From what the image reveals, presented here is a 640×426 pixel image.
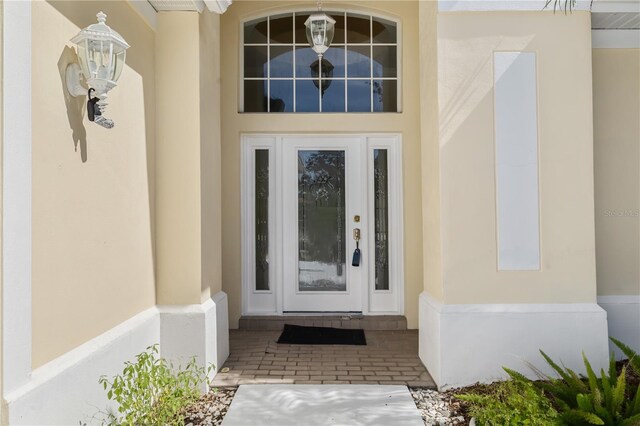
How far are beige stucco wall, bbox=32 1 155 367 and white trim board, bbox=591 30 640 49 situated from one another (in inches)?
169

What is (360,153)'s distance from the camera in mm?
5473

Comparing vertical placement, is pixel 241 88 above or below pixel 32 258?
above

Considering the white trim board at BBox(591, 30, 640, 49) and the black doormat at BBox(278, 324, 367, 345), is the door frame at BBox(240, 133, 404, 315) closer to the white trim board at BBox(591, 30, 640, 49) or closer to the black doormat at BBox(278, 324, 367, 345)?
the black doormat at BBox(278, 324, 367, 345)

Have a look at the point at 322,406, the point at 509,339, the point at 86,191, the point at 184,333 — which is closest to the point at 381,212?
the point at 509,339

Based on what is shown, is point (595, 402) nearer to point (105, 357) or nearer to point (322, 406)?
point (322, 406)

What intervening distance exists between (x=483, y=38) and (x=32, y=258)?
12.2ft

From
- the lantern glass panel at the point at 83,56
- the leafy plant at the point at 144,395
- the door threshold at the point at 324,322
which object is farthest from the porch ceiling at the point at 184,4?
the door threshold at the point at 324,322

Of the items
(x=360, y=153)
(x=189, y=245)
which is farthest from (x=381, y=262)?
(x=189, y=245)

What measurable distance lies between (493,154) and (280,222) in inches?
106

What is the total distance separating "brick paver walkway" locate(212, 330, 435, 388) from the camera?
3.86 metres

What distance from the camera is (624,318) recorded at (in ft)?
14.1

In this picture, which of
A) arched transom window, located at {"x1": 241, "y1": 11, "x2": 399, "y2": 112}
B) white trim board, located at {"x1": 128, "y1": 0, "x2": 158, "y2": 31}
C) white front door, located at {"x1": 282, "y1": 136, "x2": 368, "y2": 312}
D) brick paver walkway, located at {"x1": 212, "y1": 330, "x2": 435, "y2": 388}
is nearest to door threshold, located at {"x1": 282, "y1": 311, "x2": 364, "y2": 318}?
white front door, located at {"x1": 282, "y1": 136, "x2": 368, "y2": 312}

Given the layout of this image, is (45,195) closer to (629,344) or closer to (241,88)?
(241,88)

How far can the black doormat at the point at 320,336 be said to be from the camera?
4809 millimetres
